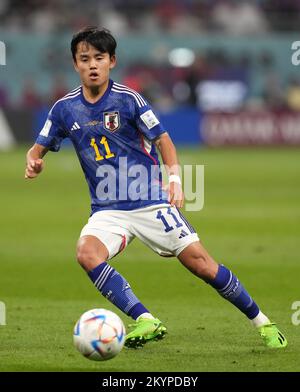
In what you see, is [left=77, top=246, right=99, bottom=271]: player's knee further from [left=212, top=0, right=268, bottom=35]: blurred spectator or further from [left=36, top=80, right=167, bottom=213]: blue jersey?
[left=212, top=0, right=268, bottom=35]: blurred spectator

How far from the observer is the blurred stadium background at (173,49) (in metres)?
36.0

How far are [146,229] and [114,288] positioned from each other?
51 cm

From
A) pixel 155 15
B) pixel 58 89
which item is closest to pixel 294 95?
pixel 155 15

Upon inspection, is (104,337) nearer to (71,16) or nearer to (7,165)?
(7,165)

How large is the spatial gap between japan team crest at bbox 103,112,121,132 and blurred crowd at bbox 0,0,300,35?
2884 centimetres

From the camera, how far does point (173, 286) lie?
1089 cm

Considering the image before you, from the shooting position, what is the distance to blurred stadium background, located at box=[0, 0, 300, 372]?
8000 millimetres

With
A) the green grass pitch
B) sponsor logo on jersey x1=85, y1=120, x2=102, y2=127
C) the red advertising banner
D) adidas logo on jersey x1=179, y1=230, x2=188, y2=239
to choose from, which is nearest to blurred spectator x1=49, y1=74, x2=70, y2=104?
the red advertising banner

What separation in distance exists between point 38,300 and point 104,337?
3.17m

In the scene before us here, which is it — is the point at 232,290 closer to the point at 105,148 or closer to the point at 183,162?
the point at 105,148

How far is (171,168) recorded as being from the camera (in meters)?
7.55

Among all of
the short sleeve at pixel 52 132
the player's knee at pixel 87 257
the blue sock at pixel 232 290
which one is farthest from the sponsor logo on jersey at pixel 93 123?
the blue sock at pixel 232 290
